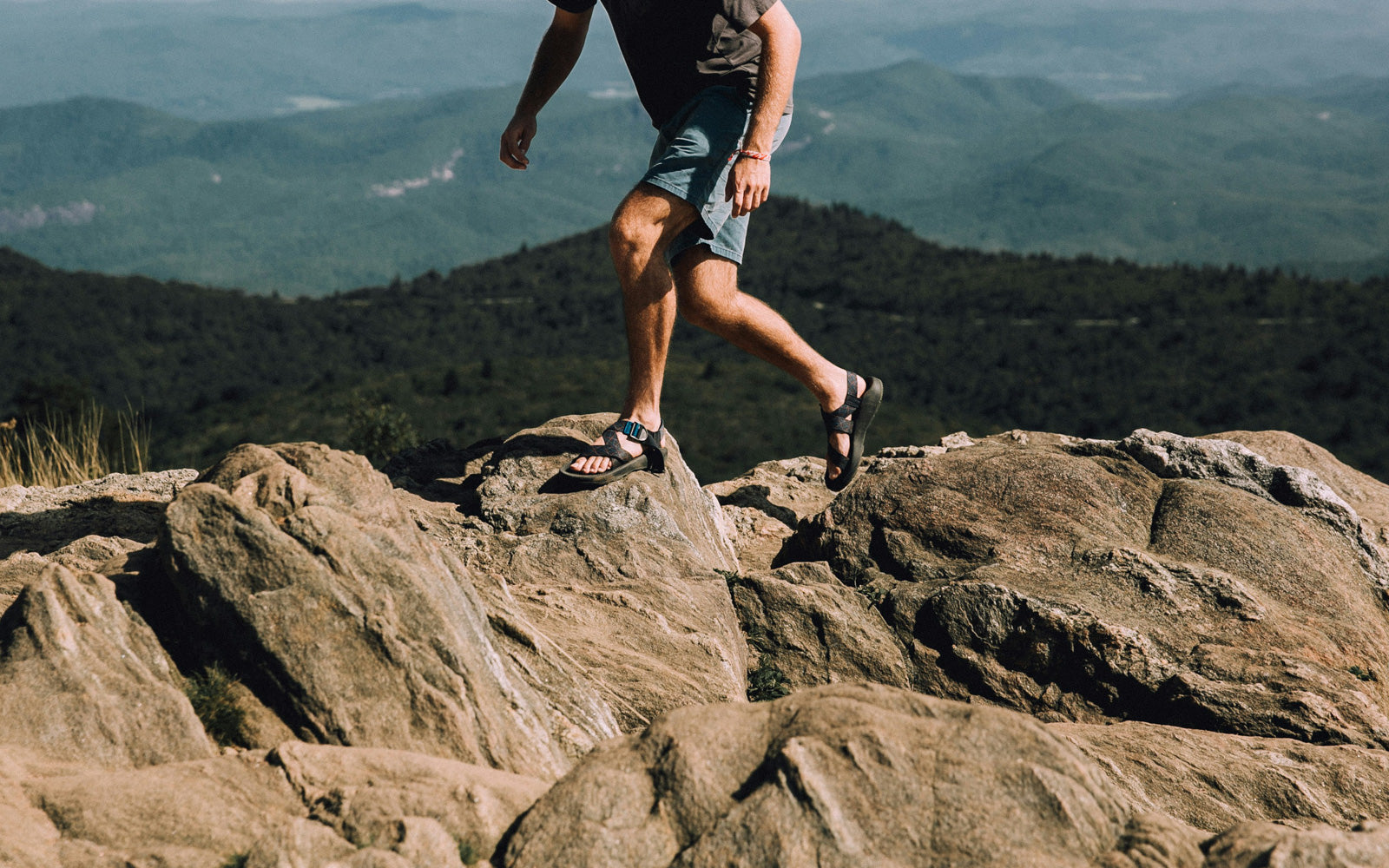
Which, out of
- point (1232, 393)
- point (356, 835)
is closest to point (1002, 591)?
point (356, 835)

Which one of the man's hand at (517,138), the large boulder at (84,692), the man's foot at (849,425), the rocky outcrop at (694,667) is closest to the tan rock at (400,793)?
the rocky outcrop at (694,667)

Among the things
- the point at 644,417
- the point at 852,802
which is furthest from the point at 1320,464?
the point at 852,802

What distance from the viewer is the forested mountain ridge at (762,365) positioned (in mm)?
68750

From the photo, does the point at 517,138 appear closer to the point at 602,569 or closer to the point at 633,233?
the point at 633,233

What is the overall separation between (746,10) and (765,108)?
492 millimetres

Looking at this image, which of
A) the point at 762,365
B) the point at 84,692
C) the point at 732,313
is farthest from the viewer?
the point at 762,365

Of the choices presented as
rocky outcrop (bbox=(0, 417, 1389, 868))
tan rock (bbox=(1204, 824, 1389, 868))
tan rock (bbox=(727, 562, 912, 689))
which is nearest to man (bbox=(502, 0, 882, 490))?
rocky outcrop (bbox=(0, 417, 1389, 868))

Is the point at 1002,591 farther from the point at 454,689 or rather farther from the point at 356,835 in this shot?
the point at 356,835

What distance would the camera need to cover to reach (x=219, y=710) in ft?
12.6

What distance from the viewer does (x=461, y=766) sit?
12.1 ft

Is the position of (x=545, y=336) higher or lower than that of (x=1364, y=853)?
lower

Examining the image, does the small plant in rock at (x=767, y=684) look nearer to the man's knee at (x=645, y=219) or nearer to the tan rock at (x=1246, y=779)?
the tan rock at (x=1246, y=779)

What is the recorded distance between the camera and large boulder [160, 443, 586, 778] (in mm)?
3863

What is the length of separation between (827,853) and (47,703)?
9.16 feet
